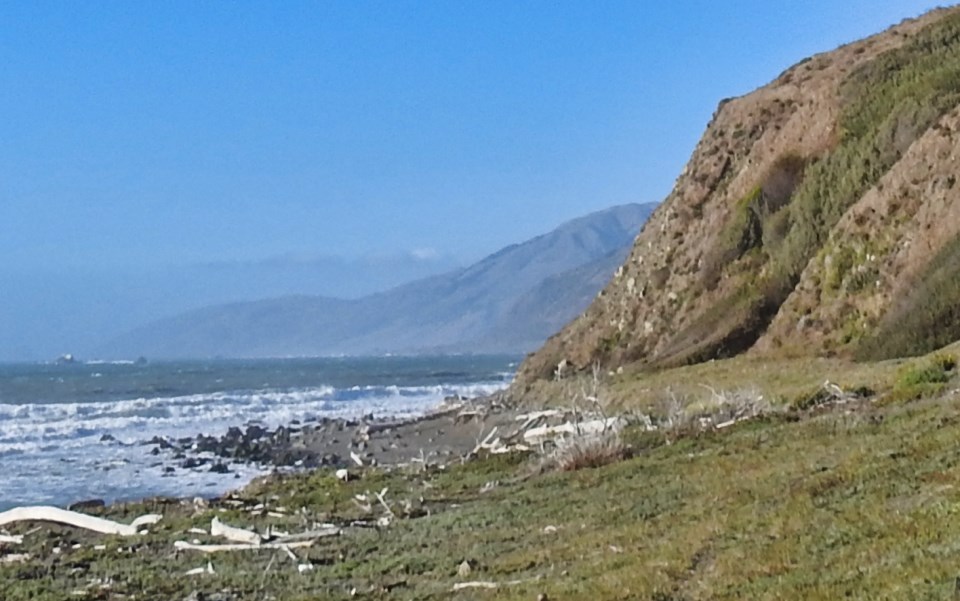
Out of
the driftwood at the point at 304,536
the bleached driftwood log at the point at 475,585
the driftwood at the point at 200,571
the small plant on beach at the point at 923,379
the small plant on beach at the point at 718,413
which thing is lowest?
the driftwood at the point at 304,536

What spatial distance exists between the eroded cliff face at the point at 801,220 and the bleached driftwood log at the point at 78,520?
74.2ft

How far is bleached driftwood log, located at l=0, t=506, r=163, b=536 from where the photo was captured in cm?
2045

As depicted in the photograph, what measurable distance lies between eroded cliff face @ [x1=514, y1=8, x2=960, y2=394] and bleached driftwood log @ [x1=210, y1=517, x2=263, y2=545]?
22753 mm

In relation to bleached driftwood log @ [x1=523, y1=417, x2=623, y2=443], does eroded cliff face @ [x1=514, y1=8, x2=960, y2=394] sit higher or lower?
higher

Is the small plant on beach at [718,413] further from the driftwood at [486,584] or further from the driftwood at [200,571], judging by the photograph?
the driftwood at [486,584]

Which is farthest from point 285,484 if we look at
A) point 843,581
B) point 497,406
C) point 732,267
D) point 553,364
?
point 553,364

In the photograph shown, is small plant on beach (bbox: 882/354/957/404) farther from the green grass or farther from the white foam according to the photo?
the white foam

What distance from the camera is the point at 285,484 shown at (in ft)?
86.8

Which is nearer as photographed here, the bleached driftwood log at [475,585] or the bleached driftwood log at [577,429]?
the bleached driftwood log at [475,585]

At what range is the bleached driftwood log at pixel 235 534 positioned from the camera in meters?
17.2

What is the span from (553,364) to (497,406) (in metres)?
9.40

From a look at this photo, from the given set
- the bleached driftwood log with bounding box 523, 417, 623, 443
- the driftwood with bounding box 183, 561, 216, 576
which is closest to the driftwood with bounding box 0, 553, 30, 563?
the driftwood with bounding box 183, 561, 216, 576

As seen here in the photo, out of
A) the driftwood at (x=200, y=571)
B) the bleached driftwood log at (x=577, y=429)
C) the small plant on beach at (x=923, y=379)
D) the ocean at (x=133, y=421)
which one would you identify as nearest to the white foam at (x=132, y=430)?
the ocean at (x=133, y=421)

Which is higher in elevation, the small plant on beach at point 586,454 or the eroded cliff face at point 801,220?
the eroded cliff face at point 801,220
